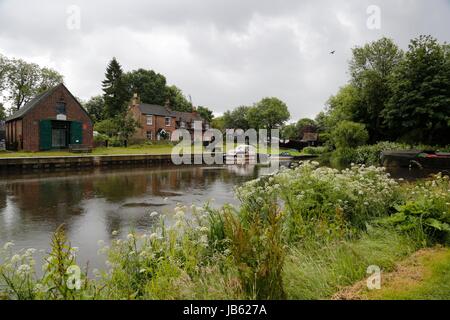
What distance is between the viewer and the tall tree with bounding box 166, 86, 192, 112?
3433 inches

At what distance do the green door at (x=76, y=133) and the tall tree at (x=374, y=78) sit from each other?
3659 centimetres

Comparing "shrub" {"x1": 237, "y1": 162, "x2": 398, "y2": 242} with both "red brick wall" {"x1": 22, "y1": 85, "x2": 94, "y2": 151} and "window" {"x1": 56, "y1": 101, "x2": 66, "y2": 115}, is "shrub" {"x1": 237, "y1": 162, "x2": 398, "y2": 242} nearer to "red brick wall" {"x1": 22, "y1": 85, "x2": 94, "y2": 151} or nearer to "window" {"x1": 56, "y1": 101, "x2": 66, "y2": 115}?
"red brick wall" {"x1": 22, "y1": 85, "x2": 94, "y2": 151}

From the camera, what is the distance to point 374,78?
137ft

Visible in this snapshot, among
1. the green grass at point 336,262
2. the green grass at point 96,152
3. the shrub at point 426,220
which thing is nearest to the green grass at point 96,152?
the green grass at point 96,152

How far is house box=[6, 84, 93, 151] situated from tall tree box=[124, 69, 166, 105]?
4466 cm

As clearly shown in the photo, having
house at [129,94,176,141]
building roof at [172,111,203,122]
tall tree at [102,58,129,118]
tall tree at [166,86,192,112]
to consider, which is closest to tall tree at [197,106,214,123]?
tall tree at [166,86,192,112]

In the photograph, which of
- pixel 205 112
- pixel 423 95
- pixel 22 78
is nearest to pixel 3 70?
pixel 22 78

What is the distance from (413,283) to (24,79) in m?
74.1

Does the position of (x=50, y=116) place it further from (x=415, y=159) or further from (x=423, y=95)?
(x=423, y=95)

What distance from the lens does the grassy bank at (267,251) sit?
362 cm

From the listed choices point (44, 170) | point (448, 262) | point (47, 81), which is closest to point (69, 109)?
point (44, 170)

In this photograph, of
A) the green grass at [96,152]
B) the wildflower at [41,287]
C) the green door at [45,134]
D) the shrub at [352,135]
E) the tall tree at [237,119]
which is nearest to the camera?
the wildflower at [41,287]

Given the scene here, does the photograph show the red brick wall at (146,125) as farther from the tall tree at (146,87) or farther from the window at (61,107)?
the tall tree at (146,87)
